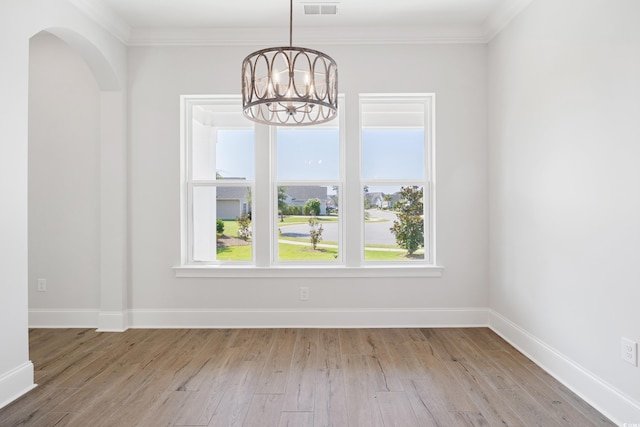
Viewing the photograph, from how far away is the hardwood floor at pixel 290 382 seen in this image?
7.16 ft

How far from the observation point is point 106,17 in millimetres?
3373

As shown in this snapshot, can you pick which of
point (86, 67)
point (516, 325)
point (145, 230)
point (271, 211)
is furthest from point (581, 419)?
point (86, 67)

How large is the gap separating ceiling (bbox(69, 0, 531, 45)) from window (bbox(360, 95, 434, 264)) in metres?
0.69

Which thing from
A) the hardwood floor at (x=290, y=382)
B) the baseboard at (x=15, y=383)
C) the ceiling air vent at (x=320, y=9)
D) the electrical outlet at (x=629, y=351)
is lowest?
the hardwood floor at (x=290, y=382)

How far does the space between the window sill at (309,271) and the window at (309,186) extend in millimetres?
121

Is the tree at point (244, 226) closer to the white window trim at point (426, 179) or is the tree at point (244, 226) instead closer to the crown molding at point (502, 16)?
the white window trim at point (426, 179)

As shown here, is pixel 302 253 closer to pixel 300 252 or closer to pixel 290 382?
pixel 300 252

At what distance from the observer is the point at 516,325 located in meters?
3.26

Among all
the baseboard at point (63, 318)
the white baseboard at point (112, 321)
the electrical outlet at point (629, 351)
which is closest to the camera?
the electrical outlet at point (629, 351)

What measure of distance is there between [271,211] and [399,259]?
1417mm

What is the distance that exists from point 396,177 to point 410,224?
0.51 meters

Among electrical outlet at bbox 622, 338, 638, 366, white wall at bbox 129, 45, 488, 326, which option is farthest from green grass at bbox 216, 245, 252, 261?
electrical outlet at bbox 622, 338, 638, 366

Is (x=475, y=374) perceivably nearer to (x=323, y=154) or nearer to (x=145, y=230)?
(x=323, y=154)

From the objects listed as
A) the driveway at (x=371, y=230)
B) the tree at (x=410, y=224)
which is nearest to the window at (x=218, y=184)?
the driveway at (x=371, y=230)
